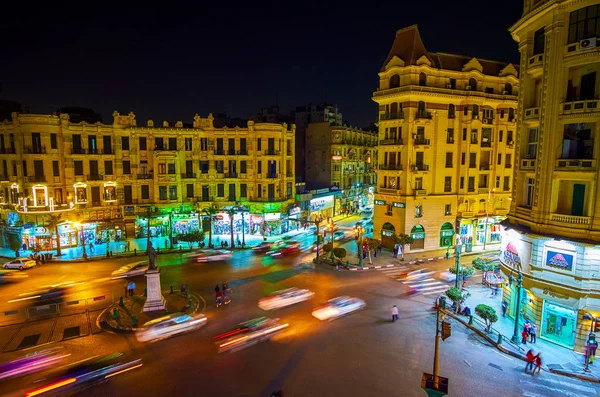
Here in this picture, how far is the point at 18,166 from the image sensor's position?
45781mm

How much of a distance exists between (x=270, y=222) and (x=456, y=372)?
40.1 metres

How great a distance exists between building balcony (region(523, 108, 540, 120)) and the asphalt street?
15700mm

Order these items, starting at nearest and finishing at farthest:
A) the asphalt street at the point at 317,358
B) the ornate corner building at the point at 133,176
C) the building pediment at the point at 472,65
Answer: the asphalt street at the point at 317,358 → the ornate corner building at the point at 133,176 → the building pediment at the point at 472,65

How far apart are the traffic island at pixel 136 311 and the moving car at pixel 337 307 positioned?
950 cm

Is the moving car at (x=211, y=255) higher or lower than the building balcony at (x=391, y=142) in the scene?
lower

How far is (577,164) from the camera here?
23047mm

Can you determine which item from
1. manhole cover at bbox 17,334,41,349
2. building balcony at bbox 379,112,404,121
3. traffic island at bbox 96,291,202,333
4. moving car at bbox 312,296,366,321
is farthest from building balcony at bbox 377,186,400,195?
manhole cover at bbox 17,334,41,349

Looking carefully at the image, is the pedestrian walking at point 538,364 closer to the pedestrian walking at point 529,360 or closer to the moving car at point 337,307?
the pedestrian walking at point 529,360

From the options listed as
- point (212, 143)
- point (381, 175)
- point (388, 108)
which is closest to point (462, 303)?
point (381, 175)

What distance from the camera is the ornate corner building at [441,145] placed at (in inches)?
1784

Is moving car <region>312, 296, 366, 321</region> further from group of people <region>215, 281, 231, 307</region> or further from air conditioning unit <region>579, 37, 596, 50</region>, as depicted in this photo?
air conditioning unit <region>579, 37, 596, 50</region>

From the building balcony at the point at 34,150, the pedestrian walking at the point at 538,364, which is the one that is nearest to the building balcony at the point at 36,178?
the building balcony at the point at 34,150

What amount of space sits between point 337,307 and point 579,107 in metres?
21.2

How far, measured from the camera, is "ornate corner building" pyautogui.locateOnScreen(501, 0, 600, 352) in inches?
879
